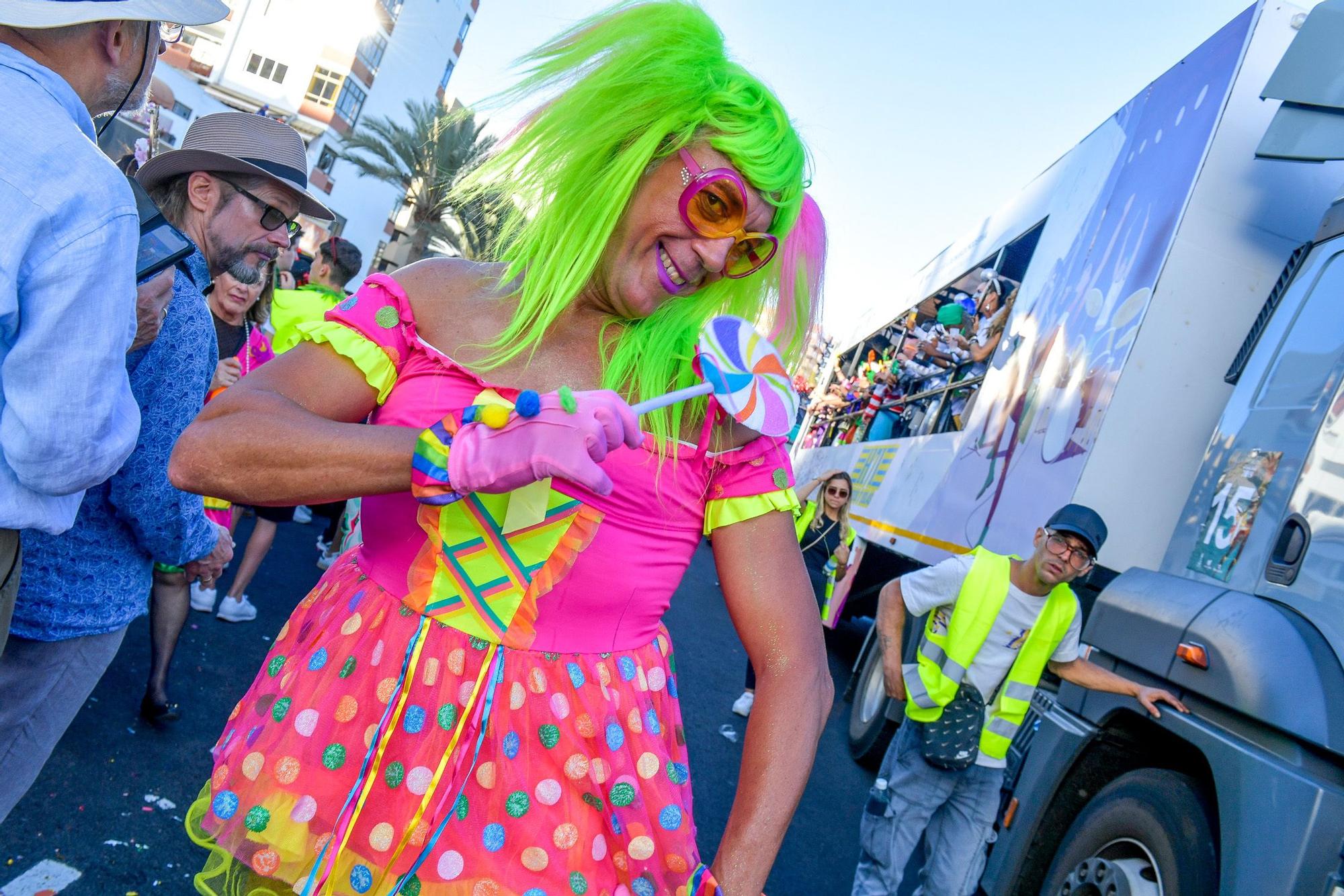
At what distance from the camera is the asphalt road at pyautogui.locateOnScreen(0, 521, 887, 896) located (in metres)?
2.88

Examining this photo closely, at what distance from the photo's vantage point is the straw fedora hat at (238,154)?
112 inches

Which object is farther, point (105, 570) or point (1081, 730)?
point (1081, 730)

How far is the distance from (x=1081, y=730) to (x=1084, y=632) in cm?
40

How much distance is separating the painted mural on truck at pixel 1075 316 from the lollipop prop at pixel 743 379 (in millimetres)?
3312

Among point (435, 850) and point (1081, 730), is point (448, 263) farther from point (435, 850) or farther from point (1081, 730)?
point (1081, 730)

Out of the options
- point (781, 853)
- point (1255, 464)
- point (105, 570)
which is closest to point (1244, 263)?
point (1255, 464)

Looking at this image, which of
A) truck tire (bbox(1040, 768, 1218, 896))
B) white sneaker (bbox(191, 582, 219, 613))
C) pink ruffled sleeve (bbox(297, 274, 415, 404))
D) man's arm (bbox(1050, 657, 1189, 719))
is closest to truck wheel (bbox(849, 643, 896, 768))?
man's arm (bbox(1050, 657, 1189, 719))

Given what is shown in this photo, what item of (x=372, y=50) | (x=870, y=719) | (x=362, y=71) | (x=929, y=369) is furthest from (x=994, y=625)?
(x=372, y=50)

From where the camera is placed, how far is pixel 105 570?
2156 mm

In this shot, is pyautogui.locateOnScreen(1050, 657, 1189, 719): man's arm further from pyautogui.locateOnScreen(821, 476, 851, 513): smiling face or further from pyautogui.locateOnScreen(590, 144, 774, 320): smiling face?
pyautogui.locateOnScreen(821, 476, 851, 513): smiling face

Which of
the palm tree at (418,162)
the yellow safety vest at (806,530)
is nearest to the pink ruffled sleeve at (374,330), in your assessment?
the yellow safety vest at (806,530)

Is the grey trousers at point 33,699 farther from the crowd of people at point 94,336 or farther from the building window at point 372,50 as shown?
the building window at point 372,50

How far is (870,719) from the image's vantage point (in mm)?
6012

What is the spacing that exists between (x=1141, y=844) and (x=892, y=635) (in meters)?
1.43
